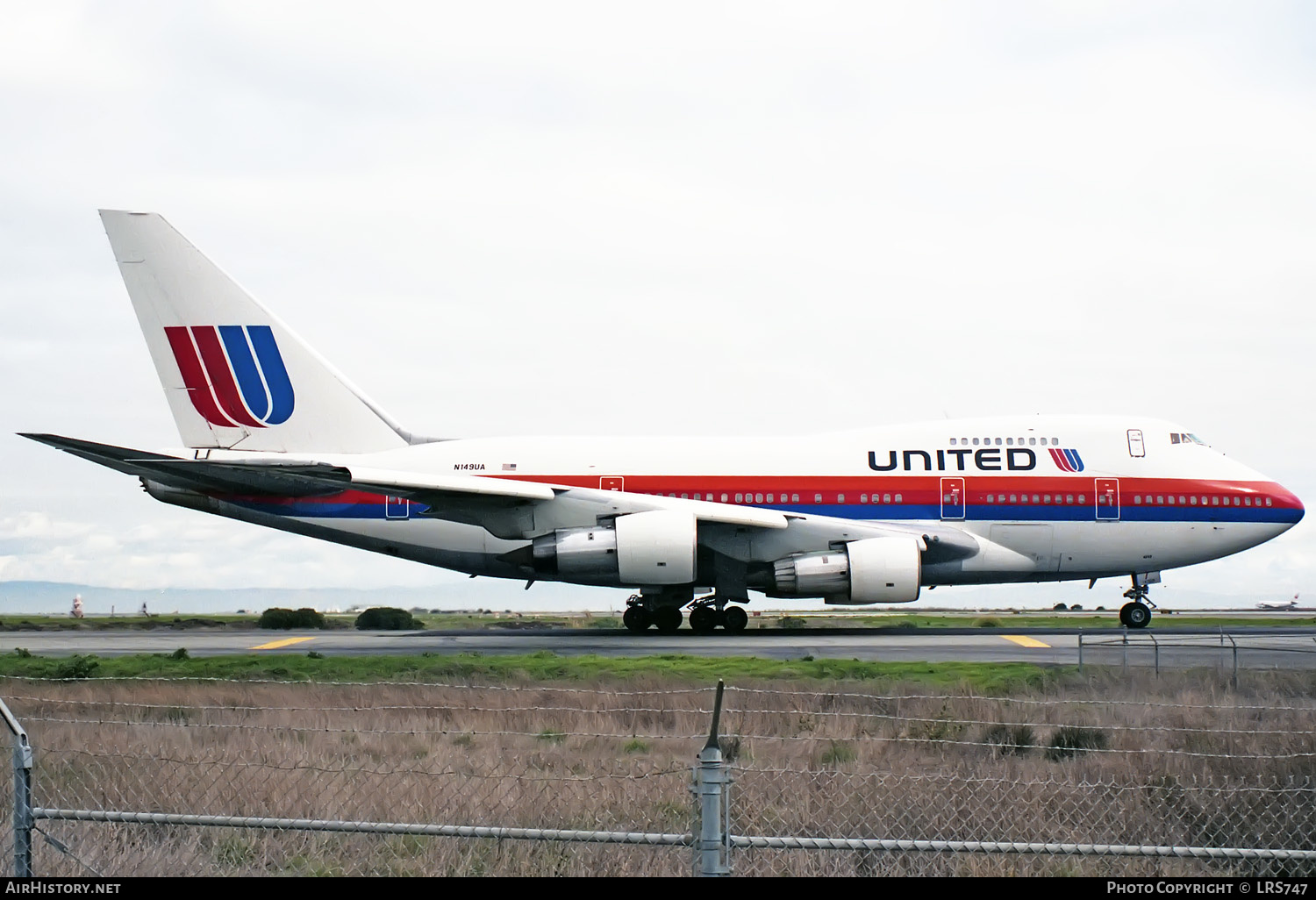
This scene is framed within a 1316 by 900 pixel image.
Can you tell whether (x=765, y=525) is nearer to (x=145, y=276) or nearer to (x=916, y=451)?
(x=916, y=451)

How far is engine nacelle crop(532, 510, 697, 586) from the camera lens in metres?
26.9

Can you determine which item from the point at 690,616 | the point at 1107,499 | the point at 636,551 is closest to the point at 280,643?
the point at 636,551

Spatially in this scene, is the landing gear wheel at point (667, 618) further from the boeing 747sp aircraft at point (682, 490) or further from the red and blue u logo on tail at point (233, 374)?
the red and blue u logo on tail at point (233, 374)

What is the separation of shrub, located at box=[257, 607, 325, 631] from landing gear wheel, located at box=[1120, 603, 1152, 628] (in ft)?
76.1

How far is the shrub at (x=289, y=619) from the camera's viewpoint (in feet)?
125

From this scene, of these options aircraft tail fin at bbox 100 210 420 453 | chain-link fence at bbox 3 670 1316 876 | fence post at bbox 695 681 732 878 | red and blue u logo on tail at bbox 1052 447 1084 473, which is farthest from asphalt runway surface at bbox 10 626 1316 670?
fence post at bbox 695 681 732 878

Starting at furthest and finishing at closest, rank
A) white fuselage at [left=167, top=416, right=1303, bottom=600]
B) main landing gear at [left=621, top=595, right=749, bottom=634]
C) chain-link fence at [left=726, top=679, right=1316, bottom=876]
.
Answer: main landing gear at [left=621, top=595, right=749, bottom=634]
white fuselage at [left=167, top=416, right=1303, bottom=600]
chain-link fence at [left=726, top=679, right=1316, bottom=876]

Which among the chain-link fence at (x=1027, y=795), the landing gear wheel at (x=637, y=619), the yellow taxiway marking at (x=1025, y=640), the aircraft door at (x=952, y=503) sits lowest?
the chain-link fence at (x=1027, y=795)

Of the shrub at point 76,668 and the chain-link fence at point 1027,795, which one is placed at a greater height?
the shrub at point 76,668

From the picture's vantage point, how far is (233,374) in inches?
1224

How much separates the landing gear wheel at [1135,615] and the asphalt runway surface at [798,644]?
819 millimetres

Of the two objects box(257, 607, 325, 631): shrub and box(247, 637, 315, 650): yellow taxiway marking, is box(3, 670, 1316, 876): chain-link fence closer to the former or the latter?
box(247, 637, 315, 650): yellow taxiway marking

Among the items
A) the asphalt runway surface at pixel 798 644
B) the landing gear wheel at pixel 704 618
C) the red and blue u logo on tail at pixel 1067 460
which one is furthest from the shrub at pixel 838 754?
the red and blue u logo on tail at pixel 1067 460
